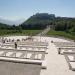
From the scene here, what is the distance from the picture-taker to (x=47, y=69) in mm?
10750

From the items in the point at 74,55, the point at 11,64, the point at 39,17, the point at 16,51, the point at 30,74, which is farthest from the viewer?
the point at 39,17

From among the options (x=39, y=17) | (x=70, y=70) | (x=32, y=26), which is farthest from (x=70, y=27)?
(x=39, y=17)

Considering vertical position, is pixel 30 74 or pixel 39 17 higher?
pixel 39 17

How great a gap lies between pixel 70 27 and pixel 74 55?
79.4 metres

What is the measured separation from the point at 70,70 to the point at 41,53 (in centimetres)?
558

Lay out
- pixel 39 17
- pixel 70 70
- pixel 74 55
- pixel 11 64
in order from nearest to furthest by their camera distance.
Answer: pixel 70 70, pixel 11 64, pixel 74 55, pixel 39 17

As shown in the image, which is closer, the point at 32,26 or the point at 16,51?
the point at 16,51

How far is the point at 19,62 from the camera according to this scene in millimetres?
11648

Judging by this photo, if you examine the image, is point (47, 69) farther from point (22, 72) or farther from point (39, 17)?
point (39, 17)

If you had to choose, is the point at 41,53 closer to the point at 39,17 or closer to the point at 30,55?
the point at 30,55

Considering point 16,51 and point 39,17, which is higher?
point 39,17

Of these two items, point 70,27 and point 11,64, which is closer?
point 11,64

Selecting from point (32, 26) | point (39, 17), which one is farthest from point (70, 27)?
point (39, 17)

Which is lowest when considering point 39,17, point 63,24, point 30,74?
point 30,74
